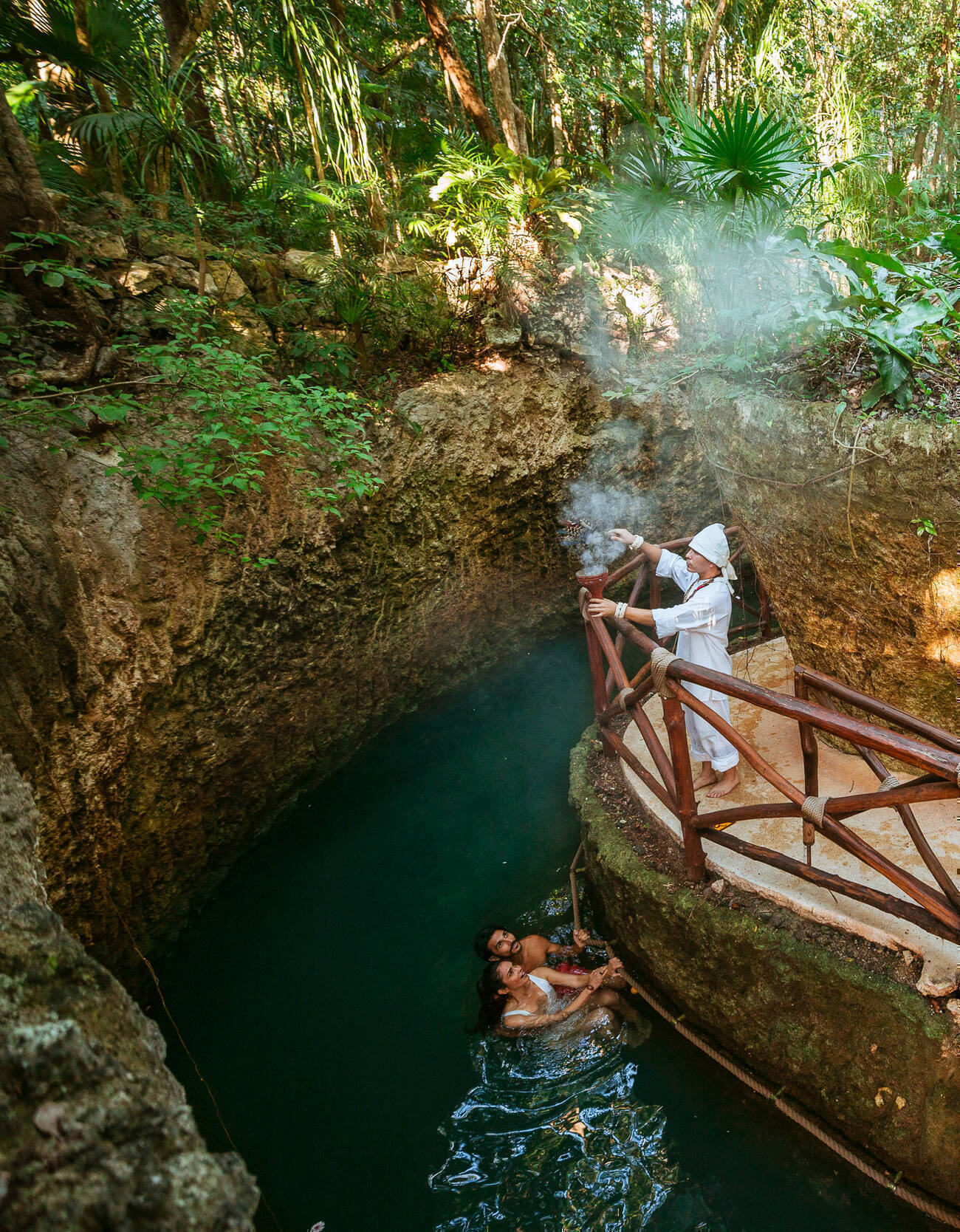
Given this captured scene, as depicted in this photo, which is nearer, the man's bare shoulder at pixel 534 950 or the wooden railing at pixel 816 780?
the wooden railing at pixel 816 780

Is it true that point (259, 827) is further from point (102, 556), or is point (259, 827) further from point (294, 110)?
point (294, 110)

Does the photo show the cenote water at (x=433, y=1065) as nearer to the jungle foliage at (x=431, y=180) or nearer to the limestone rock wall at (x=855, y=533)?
the limestone rock wall at (x=855, y=533)

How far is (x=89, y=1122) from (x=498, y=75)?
8215 mm

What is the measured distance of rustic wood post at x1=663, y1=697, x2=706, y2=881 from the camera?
2.50m

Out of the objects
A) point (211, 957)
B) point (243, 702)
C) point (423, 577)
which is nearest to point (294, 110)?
point (423, 577)

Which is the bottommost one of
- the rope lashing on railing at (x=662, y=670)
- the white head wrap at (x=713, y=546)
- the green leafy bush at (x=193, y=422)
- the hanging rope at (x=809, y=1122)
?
the hanging rope at (x=809, y=1122)

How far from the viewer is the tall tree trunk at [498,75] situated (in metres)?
6.14

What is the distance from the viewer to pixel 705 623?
11.0 ft

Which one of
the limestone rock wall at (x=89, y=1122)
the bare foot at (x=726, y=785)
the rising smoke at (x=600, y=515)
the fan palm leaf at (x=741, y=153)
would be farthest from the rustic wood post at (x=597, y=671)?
the rising smoke at (x=600, y=515)

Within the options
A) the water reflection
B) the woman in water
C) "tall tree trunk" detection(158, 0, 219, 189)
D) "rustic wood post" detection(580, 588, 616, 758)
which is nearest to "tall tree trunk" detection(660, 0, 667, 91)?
"tall tree trunk" detection(158, 0, 219, 189)

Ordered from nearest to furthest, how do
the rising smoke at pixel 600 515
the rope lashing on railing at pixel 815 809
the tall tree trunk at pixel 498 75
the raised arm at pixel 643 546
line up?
the rope lashing on railing at pixel 815 809 → the raised arm at pixel 643 546 → the tall tree trunk at pixel 498 75 → the rising smoke at pixel 600 515

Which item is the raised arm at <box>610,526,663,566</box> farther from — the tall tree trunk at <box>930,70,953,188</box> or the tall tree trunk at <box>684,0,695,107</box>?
the tall tree trunk at <box>930,70,953,188</box>

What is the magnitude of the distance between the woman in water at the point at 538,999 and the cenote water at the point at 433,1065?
0.11 m

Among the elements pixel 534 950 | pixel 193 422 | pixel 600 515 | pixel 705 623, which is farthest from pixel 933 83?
pixel 534 950
